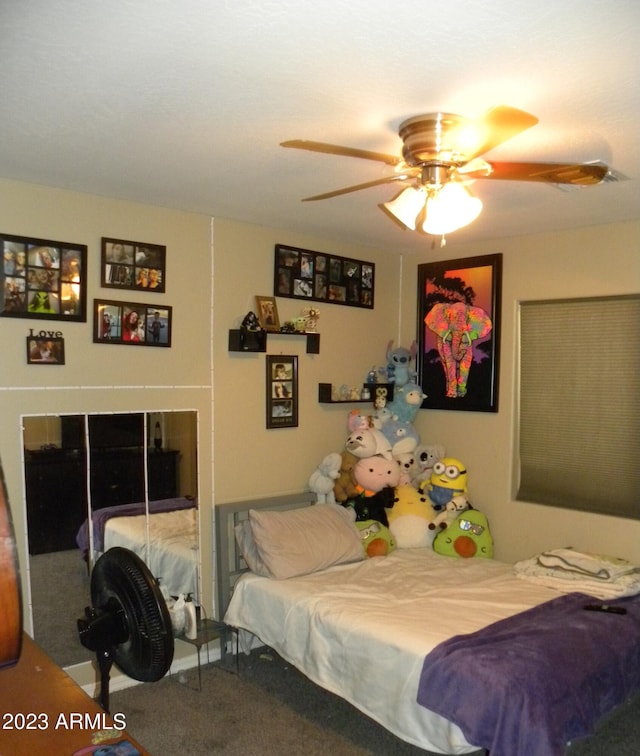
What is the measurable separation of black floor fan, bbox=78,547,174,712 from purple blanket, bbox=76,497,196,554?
111 cm

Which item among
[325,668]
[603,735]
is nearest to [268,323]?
[325,668]

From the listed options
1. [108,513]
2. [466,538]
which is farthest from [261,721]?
[466,538]

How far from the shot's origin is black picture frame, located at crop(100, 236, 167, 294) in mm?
3197

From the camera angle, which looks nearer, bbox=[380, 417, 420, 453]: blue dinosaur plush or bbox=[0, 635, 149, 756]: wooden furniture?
bbox=[0, 635, 149, 756]: wooden furniture

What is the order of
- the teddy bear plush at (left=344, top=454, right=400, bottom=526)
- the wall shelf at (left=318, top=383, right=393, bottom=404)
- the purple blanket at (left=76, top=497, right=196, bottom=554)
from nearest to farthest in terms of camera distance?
the purple blanket at (left=76, top=497, right=196, bottom=554) → the teddy bear plush at (left=344, top=454, right=400, bottom=526) → the wall shelf at (left=318, top=383, right=393, bottom=404)

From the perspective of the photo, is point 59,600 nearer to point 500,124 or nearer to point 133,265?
point 133,265

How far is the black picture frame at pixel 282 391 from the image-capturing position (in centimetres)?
387

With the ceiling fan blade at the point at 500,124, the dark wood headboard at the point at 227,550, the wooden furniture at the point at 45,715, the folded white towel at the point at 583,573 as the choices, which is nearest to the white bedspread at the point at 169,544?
the dark wood headboard at the point at 227,550

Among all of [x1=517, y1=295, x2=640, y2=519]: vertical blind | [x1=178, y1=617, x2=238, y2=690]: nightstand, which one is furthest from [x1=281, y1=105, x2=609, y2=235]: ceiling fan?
[x1=178, y1=617, x2=238, y2=690]: nightstand

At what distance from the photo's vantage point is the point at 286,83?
6.16ft

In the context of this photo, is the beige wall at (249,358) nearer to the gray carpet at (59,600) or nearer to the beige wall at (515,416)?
the beige wall at (515,416)

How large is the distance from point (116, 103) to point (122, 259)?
50.6 inches

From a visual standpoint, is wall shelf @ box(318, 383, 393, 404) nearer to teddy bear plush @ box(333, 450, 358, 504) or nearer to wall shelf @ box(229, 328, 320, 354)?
teddy bear plush @ box(333, 450, 358, 504)

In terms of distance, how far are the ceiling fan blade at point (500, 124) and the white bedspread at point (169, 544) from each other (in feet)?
7.90
